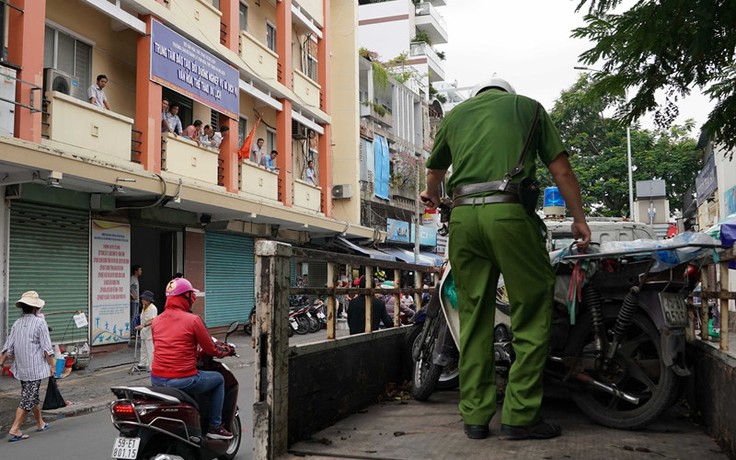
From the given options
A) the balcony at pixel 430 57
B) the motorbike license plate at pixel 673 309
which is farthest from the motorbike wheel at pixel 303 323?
the balcony at pixel 430 57

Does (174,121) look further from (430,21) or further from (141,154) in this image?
(430,21)

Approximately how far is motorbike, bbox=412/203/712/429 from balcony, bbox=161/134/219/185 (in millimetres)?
12160

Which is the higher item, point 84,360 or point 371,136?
point 371,136

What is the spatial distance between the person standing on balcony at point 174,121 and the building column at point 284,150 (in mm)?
4793

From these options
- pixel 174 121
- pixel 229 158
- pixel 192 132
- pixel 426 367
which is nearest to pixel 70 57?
pixel 174 121

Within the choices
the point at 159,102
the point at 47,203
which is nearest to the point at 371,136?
the point at 159,102

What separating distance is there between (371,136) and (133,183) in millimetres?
15674

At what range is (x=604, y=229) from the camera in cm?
805

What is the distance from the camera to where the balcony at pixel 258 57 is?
58.8 ft

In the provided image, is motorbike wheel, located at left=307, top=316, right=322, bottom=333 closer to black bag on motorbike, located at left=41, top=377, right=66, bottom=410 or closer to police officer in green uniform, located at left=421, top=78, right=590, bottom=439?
black bag on motorbike, located at left=41, top=377, right=66, bottom=410

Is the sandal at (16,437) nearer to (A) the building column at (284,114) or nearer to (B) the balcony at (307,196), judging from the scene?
(A) the building column at (284,114)

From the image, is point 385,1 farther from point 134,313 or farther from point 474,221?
point 474,221

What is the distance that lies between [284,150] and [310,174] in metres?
2.47

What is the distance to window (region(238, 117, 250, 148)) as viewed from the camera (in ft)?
63.0
